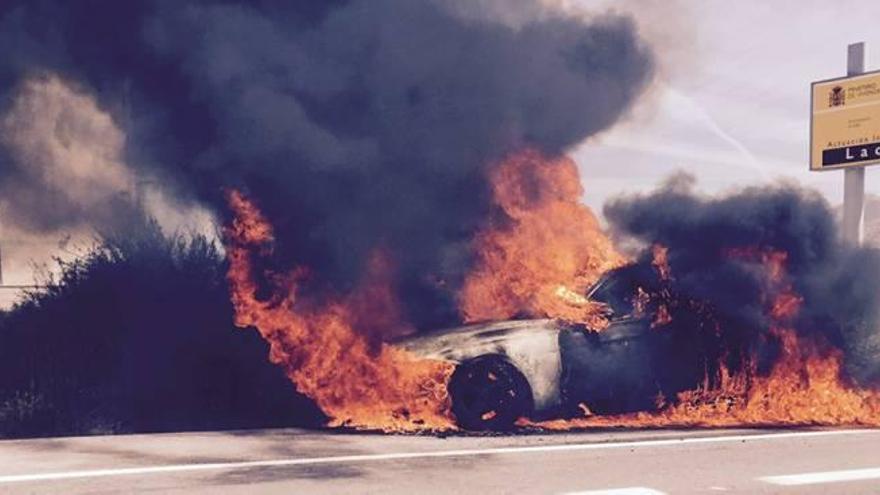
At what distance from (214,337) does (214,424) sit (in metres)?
1.16

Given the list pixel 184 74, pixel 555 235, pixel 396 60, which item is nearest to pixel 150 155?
pixel 184 74

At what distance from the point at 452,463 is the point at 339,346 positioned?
305 cm

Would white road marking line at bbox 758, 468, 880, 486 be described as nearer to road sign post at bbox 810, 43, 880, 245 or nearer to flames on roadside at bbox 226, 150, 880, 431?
flames on roadside at bbox 226, 150, 880, 431

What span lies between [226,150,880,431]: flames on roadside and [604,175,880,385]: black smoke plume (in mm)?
162

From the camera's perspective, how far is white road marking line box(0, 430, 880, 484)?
6.97 metres

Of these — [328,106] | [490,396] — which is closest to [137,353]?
[328,106]

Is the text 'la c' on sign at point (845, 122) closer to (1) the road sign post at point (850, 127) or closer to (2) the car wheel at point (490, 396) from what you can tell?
(1) the road sign post at point (850, 127)

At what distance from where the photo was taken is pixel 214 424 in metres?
10.8

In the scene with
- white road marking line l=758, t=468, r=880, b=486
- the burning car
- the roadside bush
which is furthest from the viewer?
the roadside bush

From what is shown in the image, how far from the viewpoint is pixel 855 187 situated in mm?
16047

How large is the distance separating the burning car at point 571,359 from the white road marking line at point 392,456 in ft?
2.98

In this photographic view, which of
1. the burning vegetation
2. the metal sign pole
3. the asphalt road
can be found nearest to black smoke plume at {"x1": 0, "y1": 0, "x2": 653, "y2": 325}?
the burning vegetation

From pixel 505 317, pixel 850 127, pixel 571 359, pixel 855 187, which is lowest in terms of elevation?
pixel 571 359

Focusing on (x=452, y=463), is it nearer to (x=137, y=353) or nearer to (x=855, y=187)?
(x=137, y=353)
